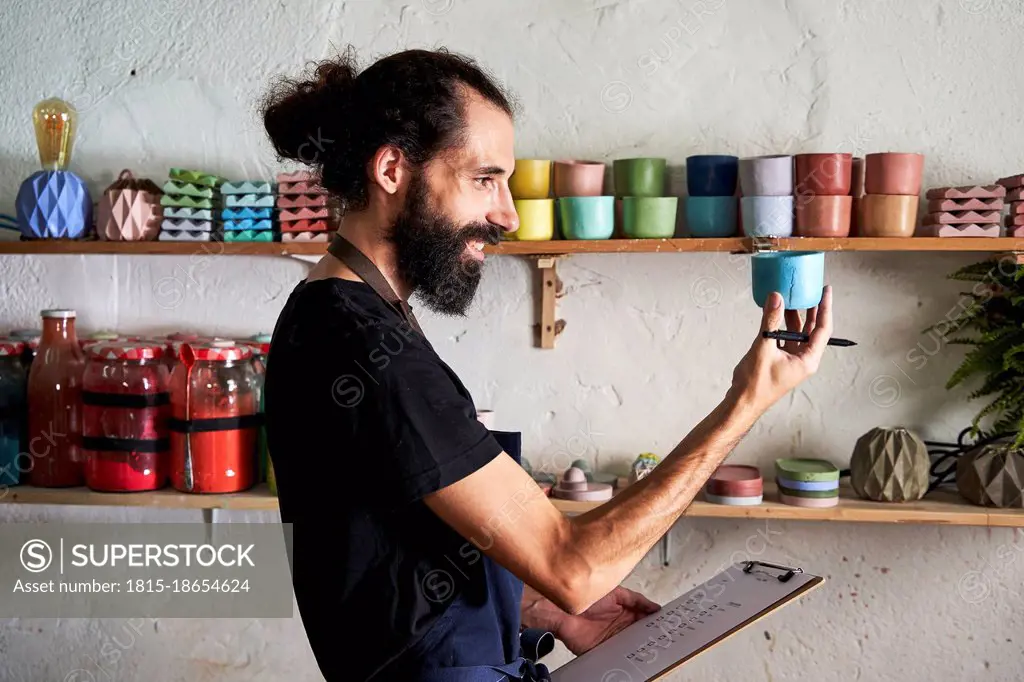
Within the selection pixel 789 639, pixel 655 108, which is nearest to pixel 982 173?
pixel 655 108

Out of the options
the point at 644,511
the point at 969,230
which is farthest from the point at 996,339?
the point at 644,511

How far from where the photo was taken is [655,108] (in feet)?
7.55

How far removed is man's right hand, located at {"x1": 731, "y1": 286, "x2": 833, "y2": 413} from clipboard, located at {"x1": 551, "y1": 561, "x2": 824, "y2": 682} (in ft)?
0.88

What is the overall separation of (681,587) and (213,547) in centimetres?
114

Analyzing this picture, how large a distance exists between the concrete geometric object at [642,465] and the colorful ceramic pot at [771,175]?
0.61 meters

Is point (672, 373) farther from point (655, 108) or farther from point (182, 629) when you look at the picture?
point (182, 629)

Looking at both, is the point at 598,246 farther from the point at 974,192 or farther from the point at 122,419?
the point at 122,419

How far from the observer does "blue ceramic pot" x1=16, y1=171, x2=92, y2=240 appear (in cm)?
229

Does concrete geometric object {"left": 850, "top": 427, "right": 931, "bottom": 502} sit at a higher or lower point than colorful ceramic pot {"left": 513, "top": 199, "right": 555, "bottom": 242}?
lower

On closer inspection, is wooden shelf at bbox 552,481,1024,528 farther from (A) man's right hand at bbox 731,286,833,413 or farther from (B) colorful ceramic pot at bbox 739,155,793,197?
(A) man's right hand at bbox 731,286,833,413

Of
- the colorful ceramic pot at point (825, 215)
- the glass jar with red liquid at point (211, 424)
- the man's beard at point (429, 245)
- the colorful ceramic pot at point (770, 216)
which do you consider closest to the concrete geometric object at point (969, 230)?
the colorful ceramic pot at point (825, 215)

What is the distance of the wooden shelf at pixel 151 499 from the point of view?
2201mm

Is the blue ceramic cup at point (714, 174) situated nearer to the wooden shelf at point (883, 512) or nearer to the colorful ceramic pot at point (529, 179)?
the colorful ceramic pot at point (529, 179)

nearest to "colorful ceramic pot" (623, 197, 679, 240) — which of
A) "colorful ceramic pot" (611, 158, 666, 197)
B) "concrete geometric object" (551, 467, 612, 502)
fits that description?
"colorful ceramic pot" (611, 158, 666, 197)
